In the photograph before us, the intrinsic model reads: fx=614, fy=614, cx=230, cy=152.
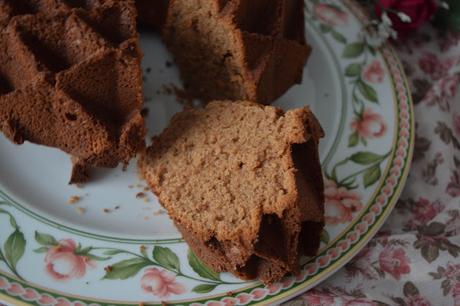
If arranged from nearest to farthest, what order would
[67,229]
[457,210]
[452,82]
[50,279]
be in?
[50,279] → [67,229] → [457,210] → [452,82]

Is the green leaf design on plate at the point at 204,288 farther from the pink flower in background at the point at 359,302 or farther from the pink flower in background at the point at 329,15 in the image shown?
the pink flower in background at the point at 329,15

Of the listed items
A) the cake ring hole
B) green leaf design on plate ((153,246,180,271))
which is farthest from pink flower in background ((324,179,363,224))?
the cake ring hole

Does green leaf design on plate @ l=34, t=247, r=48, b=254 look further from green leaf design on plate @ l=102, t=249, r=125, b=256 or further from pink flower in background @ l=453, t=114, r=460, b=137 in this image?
pink flower in background @ l=453, t=114, r=460, b=137

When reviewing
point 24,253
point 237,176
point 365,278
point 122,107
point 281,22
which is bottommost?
point 365,278

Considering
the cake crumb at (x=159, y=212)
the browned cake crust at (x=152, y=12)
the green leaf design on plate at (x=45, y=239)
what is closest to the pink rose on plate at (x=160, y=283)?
the cake crumb at (x=159, y=212)

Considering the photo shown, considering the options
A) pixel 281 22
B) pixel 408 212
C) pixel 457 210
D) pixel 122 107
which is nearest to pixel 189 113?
pixel 122 107

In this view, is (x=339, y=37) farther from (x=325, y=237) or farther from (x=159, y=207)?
(x=159, y=207)

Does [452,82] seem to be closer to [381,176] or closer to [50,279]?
[381,176]
